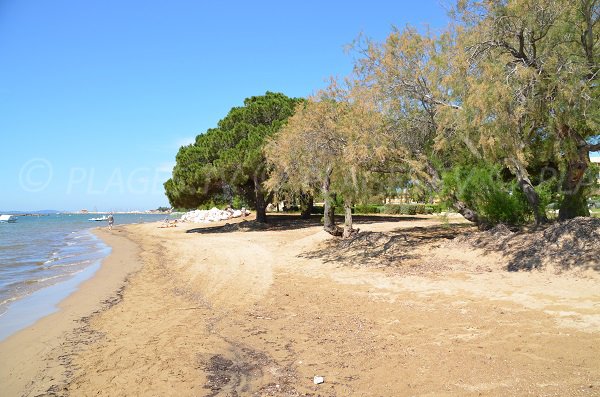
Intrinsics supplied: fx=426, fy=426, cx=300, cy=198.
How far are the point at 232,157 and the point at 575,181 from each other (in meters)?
18.5

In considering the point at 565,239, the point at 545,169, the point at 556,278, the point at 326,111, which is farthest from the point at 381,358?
the point at 545,169

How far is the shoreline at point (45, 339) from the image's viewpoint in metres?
5.45

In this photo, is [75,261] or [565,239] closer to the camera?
[565,239]

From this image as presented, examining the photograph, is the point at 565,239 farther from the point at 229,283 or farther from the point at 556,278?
the point at 229,283

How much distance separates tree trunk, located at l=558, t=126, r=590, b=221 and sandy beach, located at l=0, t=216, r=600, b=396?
315 cm

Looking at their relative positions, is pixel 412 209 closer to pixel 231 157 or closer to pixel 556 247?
pixel 231 157

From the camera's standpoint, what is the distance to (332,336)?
6.39 m

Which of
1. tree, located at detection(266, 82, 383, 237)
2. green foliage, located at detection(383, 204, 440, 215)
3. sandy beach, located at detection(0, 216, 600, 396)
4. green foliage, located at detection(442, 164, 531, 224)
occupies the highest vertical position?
tree, located at detection(266, 82, 383, 237)

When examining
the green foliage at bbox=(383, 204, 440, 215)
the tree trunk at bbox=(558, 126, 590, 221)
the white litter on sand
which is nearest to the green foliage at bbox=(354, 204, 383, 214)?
the green foliage at bbox=(383, 204, 440, 215)

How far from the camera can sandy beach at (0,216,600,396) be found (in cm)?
476

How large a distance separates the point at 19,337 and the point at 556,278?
33.5ft

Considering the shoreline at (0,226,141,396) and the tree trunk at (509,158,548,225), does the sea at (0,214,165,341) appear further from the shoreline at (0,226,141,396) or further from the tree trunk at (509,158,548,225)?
the tree trunk at (509,158,548,225)

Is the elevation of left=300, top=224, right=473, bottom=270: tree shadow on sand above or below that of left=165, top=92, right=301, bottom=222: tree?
below

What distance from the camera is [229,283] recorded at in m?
11.0
